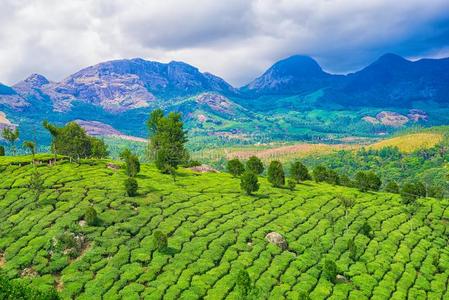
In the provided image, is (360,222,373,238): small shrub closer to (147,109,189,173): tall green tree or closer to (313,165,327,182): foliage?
(313,165,327,182): foliage

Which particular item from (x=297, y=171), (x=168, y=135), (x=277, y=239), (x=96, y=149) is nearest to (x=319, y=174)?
(x=297, y=171)

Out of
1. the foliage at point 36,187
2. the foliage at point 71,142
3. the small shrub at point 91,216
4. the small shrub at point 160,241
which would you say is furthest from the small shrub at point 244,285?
the foliage at point 71,142

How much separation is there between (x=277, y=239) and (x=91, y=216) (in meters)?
32.9

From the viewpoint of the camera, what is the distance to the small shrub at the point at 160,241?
7006 centimetres

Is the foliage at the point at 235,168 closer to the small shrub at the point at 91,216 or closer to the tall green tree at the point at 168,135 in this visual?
the tall green tree at the point at 168,135

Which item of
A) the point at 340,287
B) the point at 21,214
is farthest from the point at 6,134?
the point at 340,287

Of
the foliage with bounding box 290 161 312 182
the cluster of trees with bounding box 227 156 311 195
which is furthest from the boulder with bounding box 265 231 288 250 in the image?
the foliage with bounding box 290 161 312 182

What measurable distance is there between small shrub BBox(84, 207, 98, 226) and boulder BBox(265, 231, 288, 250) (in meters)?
30.6

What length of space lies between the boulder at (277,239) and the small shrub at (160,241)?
19.5 meters

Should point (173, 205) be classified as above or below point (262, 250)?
above

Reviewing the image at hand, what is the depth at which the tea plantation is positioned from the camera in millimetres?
63688

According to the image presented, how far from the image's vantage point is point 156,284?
6188 cm

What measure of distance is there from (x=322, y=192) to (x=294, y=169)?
16.9 metres

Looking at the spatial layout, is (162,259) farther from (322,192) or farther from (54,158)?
(54,158)
